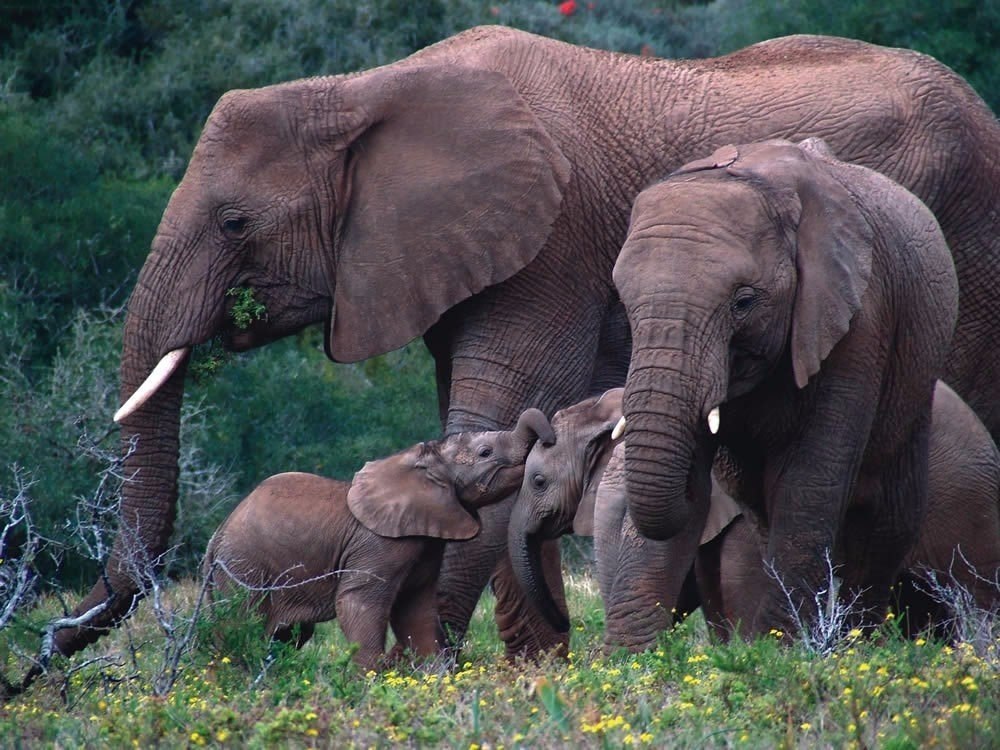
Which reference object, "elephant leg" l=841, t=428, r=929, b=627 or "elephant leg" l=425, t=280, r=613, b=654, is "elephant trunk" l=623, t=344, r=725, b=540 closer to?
"elephant leg" l=841, t=428, r=929, b=627

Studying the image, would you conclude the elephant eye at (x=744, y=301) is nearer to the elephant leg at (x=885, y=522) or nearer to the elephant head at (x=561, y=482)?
the elephant leg at (x=885, y=522)

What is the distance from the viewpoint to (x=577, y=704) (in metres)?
5.02

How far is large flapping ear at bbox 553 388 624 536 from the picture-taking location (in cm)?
723

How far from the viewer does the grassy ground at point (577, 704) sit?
4770mm

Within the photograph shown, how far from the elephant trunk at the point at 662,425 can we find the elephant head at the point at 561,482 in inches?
57.8

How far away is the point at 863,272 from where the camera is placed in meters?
6.05

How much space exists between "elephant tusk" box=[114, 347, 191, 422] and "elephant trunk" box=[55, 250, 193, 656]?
33 mm

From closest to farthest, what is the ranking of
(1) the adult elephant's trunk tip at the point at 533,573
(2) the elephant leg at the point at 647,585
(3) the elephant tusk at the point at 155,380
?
(2) the elephant leg at the point at 647,585 → (1) the adult elephant's trunk tip at the point at 533,573 → (3) the elephant tusk at the point at 155,380

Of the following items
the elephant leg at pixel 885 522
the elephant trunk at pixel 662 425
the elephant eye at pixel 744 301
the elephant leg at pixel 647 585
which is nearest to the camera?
the elephant trunk at pixel 662 425

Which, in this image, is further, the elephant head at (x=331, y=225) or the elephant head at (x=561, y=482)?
the elephant head at (x=331, y=225)

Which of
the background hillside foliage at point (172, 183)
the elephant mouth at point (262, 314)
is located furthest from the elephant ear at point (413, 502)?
the background hillside foliage at point (172, 183)

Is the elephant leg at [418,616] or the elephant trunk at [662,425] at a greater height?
the elephant trunk at [662,425]

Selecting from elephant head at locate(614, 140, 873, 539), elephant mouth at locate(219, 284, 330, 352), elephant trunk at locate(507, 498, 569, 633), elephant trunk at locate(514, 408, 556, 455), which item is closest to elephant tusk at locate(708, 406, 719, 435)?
elephant head at locate(614, 140, 873, 539)

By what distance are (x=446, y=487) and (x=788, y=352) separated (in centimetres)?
182
